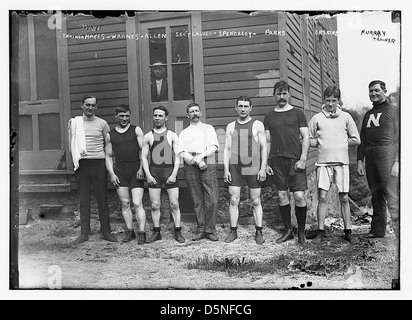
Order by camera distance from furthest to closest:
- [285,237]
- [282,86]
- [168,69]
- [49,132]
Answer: [49,132], [168,69], [285,237], [282,86]

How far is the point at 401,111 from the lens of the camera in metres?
4.99

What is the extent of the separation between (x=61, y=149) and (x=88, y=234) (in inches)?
40.7

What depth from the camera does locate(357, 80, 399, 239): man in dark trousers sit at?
5000 mm

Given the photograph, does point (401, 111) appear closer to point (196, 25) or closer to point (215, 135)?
point (215, 135)

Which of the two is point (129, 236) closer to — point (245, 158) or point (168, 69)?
point (245, 158)

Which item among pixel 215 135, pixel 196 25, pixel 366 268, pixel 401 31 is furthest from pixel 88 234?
pixel 401 31

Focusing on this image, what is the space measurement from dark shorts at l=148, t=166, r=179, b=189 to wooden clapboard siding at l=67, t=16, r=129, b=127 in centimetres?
72

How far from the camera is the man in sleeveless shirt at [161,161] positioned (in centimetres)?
513

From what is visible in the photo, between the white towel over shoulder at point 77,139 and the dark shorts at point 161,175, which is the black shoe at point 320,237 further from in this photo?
the white towel over shoulder at point 77,139

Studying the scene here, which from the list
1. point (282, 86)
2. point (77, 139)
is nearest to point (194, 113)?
point (282, 86)

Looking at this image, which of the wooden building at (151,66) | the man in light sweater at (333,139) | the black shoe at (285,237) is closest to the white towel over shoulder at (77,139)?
the wooden building at (151,66)

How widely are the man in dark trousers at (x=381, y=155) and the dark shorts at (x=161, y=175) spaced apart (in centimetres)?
211

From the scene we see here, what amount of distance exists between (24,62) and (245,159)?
274 centimetres

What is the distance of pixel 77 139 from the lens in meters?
5.18
